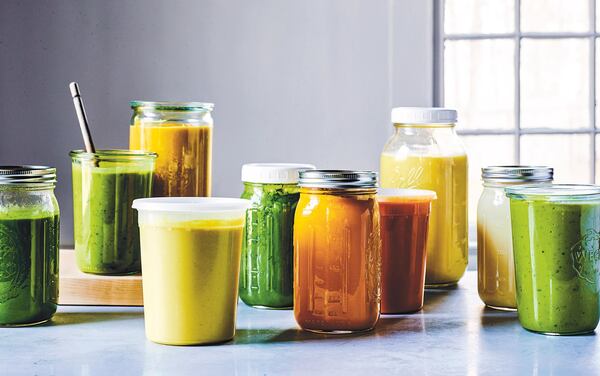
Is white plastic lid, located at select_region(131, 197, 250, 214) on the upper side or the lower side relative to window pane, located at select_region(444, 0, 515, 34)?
lower

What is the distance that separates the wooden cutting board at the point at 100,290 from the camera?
1.35m

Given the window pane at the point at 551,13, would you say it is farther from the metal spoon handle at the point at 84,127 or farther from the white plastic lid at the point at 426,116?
the metal spoon handle at the point at 84,127

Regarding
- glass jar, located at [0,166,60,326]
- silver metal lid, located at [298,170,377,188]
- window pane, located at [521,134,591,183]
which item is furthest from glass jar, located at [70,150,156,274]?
window pane, located at [521,134,591,183]

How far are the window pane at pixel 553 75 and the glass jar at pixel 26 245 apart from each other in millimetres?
1507

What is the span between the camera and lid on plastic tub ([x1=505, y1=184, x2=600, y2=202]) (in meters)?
1.14

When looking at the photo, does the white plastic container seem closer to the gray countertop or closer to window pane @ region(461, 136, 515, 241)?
the gray countertop

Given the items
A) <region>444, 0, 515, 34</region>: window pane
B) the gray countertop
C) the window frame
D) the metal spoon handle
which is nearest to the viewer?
the gray countertop

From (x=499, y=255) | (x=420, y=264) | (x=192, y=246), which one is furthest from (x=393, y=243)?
(x=192, y=246)

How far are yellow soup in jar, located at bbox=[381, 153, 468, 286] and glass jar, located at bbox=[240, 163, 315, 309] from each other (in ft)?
0.81

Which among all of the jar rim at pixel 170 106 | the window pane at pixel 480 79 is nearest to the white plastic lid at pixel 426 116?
the jar rim at pixel 170 106

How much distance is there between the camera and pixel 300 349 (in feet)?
3.64

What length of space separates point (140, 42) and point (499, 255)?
0.99 meters

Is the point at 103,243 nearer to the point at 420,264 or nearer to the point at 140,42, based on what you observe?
the point at 420,264

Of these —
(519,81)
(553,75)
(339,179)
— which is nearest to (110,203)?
(339,179)
